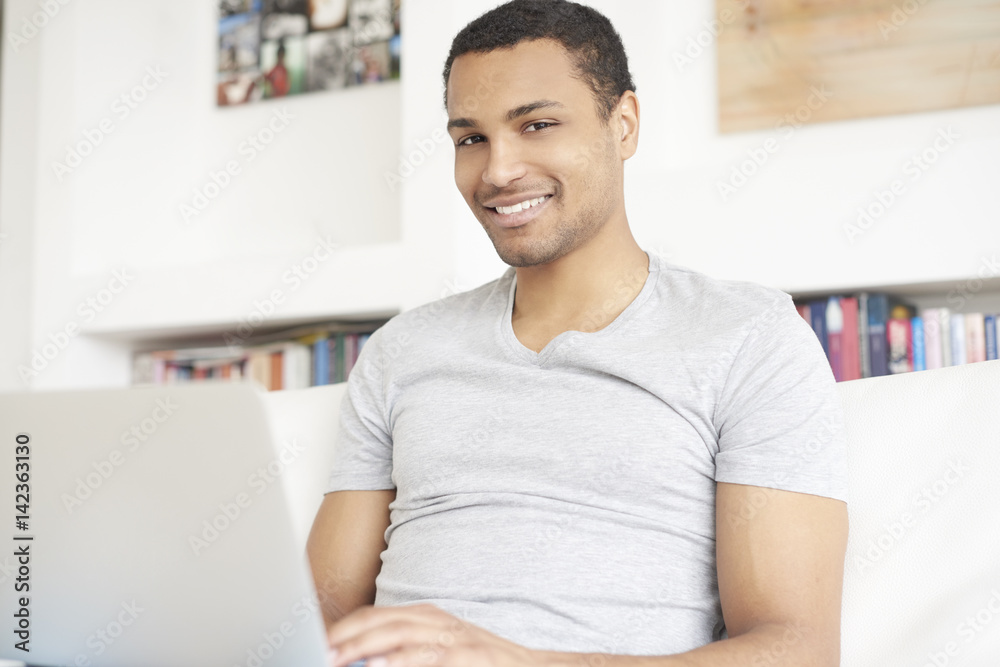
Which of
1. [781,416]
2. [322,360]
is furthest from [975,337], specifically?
[322,360]

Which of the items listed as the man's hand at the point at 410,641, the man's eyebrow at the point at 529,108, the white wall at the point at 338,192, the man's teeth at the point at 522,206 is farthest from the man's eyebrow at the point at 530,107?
the white wall at the point at 338,192

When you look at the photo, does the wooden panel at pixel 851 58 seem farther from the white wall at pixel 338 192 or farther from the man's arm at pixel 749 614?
the man's arm at pixel 749 614

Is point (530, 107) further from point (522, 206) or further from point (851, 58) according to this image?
point (851, 58)

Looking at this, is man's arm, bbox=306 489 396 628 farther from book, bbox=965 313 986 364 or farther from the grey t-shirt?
book, bbox=965 313 986 364

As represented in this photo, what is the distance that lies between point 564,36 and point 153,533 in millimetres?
896

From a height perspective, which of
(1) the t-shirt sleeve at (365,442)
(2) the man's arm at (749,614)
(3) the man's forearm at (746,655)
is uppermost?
(1) the t-shirt sleeve at (365,442)

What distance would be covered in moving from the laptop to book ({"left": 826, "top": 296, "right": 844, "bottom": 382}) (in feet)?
5.36

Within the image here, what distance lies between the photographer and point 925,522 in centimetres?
103

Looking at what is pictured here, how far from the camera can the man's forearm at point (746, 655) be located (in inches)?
33.4

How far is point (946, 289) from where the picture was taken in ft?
6.75

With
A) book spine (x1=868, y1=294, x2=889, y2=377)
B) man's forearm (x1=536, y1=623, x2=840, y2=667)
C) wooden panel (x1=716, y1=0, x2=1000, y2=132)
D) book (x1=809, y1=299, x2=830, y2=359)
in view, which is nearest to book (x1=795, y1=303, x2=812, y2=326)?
book (x1=809, y1=299, x2=830, y2=359)

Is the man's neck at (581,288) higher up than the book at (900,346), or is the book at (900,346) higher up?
the man's neck at (581,288)

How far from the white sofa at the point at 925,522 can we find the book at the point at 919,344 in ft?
3.18

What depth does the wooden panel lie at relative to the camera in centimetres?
213
